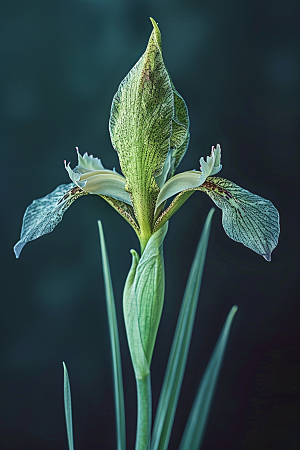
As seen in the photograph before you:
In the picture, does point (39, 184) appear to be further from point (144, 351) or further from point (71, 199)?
point (144, 351)

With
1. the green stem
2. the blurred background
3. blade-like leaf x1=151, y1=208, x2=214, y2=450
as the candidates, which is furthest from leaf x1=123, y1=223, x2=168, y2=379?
the blurred background

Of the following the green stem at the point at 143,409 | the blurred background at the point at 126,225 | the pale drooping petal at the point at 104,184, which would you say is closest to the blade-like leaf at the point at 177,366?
the green stem at the point at 143,409

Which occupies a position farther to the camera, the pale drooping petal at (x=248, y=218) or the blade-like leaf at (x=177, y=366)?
the blade-like leaf at (x=177, y=366)

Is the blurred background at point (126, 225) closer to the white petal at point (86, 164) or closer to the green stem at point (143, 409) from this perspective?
the white petal at point (86, 164)

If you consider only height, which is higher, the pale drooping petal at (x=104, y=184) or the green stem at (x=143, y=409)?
the pale drooping petal at (x=104, y=184)

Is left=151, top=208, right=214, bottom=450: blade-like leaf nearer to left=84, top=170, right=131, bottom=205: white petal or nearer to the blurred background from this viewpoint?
left=84, top=170, right=131, bottom=205: white petal

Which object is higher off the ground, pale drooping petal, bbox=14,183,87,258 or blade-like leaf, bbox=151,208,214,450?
pale drooping petal, bbox=14,183,87,258
